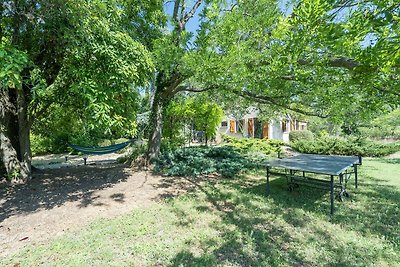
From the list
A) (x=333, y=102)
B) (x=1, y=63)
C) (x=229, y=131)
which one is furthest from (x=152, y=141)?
(x=229, y=131)

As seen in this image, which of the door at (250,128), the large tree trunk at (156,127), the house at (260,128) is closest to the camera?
the large tree trunk at (156,127)

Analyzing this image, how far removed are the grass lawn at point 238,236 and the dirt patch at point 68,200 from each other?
1.26 feet

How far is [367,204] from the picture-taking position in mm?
4613

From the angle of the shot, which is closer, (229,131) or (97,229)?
(97,229)

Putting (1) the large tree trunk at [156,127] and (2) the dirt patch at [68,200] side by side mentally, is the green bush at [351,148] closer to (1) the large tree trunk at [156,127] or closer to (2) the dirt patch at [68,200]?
(1) the large tree trunk at [156,127]

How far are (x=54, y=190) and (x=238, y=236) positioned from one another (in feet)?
15.0

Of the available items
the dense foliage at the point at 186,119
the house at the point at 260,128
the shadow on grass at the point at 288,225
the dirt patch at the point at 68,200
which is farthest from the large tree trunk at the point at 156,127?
the house at the point at 260,128

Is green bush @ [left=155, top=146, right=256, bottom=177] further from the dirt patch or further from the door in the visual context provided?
the door

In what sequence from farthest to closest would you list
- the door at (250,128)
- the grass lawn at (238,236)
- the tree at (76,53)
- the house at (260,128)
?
1. the door at (250,128)
2. the house at (260,128)
3. the tree at (76,53)
4. the grass lawn at (238,236)

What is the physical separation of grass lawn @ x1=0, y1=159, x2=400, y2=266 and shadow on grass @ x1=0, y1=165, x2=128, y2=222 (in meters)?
1.43

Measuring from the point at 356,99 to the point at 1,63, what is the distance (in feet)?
21.2

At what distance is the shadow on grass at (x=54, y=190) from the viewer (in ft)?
14.6

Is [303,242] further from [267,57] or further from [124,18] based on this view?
[124,18]

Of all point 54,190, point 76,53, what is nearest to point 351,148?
point 76,53
